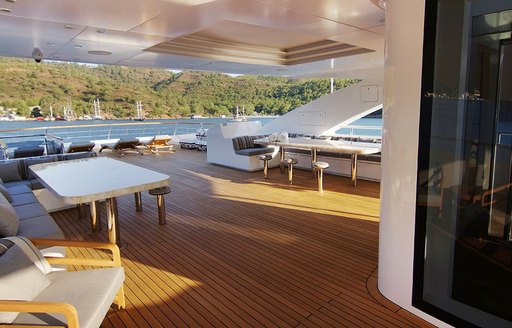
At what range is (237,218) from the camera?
13.3 feet

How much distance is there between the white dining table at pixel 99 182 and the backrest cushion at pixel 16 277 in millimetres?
759

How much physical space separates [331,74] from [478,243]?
268 inches

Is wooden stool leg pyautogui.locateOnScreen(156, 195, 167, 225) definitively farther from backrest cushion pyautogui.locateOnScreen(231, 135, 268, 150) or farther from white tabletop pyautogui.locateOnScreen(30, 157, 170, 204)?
backrest cushion pyautogui.locateOnScreen(231, 135, 268, 150)

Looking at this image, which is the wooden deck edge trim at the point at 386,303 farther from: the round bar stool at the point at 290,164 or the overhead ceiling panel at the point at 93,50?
the overhead ceiling panel at the point at 93,50

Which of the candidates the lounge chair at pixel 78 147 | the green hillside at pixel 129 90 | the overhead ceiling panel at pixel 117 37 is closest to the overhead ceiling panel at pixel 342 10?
the overhead ceiling panel at pixel 117 37

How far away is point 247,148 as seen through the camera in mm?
7254

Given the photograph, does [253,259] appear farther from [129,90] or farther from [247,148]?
[129,90]

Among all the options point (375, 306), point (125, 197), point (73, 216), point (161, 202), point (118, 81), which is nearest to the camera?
point (375, 306)

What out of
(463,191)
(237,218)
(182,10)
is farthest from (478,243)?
(182,10)

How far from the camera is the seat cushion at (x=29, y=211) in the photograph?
295 cm

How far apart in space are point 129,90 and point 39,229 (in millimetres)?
20366

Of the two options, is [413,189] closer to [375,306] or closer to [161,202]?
[375,306]

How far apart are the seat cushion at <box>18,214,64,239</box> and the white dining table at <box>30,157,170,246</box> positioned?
0.91ft

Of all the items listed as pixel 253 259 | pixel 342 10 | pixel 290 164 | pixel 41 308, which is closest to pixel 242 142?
pixel 290 164
